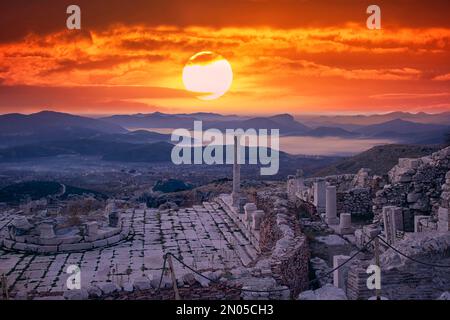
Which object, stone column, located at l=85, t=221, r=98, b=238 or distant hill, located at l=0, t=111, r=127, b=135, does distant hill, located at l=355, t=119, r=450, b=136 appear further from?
distant hill, located at l=0, t=111, r=127, b=135

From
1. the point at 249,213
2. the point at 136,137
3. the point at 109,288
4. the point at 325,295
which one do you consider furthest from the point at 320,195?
the point at 136,137

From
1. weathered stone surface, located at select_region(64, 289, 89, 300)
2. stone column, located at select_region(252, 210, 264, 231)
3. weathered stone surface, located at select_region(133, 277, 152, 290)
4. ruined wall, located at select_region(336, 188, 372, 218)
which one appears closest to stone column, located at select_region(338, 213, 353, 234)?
stone column, located at select_region(252, 210, 264, 231)

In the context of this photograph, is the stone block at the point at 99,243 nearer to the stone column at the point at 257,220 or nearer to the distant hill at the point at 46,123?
the stone column at the point at 257,220

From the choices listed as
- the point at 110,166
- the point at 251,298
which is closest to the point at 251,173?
the point at 110,166

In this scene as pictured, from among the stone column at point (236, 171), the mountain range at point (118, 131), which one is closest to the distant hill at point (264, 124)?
the mountain range at point (118, 131)
